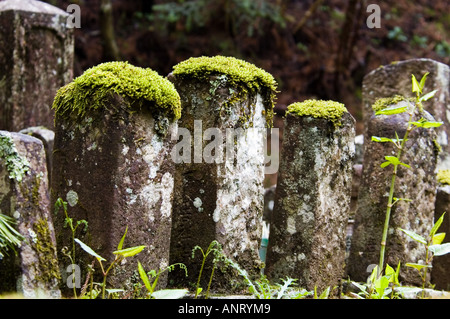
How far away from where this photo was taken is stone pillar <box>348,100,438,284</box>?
3910 millimetres

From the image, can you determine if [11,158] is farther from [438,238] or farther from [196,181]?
[438,238]

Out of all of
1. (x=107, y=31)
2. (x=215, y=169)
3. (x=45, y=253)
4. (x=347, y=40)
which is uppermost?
(x=347, y=40)

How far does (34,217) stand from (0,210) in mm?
149

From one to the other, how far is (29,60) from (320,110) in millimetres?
3576

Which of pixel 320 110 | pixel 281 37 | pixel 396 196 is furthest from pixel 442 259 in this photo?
pixel 281 37

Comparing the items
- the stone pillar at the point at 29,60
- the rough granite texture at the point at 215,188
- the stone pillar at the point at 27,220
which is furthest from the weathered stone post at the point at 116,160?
the stone pillar at the point at 29,60

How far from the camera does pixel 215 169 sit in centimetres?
310

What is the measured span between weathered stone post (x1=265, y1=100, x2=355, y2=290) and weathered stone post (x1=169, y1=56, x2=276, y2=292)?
251mm

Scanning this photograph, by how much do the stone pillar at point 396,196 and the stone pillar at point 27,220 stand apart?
233cm

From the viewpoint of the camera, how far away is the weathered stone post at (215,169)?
3.12m

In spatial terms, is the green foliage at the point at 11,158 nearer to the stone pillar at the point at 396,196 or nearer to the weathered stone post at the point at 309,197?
the weathered stone post at the point at 309,197

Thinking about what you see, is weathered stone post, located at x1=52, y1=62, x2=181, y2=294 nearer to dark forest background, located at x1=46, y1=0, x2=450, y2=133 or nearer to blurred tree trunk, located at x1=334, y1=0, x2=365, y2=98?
dark forest background, located at x1=46, y1=0, x2=450, y2=133

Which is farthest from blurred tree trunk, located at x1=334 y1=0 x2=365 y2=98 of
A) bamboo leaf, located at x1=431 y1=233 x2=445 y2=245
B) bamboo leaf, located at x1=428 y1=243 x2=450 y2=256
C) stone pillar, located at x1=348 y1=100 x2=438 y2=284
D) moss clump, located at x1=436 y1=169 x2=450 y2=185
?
bamboo leaf, located at x1=428 y1=243 x2=450 y2=256

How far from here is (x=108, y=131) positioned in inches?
104
